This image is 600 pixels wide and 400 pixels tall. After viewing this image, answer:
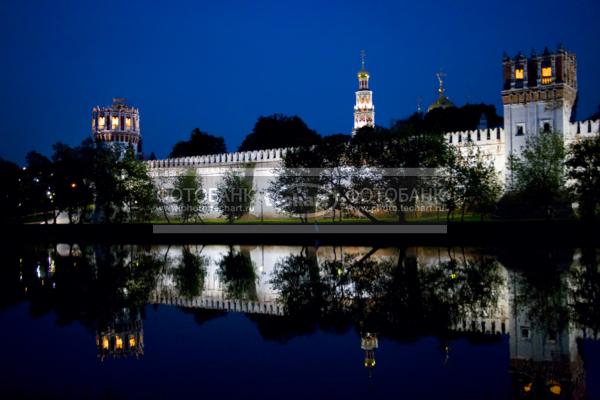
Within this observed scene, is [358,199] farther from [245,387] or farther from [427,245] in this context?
[245,387]

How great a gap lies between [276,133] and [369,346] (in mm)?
59748

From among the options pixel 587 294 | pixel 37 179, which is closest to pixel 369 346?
pixel 587 294

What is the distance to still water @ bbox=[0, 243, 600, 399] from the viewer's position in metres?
7.17

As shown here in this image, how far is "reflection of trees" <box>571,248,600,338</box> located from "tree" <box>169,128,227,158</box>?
5745 centimetres

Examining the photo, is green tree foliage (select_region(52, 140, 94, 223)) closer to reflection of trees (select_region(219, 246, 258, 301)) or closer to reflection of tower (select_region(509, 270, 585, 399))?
reflection of trees (select_region(219, 246, 258, 301))

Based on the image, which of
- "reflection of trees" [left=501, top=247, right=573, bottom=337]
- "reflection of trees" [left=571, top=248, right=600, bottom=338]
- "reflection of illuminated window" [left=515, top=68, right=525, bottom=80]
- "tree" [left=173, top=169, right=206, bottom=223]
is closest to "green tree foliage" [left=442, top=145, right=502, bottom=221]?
"reflection of illuminated window" [left=515, top=68, right=525, bottom=80]

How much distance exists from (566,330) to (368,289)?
16.2ft

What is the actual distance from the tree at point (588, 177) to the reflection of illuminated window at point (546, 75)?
6.89 meters

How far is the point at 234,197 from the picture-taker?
1799 inches

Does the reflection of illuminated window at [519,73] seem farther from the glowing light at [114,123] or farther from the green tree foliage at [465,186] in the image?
the glowing light at [114,123]

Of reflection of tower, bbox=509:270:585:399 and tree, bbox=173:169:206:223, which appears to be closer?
reflection of tower, bbox=509:270:585:399

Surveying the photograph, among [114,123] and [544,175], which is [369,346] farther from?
[114,123]

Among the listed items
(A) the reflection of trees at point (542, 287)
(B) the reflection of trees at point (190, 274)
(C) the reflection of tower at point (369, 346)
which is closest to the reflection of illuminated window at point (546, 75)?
(A) the reflection of trees at point (542, 287)

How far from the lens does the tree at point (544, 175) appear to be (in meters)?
32.3
